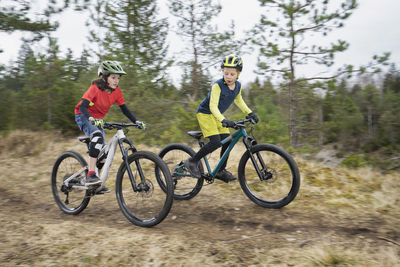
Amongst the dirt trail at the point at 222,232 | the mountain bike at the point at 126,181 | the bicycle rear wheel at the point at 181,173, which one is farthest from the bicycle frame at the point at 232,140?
the mountain bike at the point at 126,181

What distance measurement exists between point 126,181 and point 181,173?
2.95 feet

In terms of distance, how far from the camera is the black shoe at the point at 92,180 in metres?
4.02

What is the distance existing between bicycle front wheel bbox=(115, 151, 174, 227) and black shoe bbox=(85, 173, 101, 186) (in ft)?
0.98

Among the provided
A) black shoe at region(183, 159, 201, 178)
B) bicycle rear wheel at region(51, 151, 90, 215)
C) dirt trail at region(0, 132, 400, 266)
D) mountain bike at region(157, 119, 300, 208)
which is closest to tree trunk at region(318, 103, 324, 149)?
dirt trail at region(0, 132, 400, 266)

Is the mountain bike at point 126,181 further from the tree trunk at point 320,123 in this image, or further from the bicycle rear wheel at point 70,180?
the tree trunk at point 320,123

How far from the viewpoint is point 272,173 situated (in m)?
4.00

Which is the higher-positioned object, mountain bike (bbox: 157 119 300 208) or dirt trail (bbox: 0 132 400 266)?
mountain bike (bbox: 157 119 300 208)

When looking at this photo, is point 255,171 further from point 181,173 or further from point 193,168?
point 181,173

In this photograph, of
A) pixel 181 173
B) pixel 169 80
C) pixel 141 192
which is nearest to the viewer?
pixel 141 192

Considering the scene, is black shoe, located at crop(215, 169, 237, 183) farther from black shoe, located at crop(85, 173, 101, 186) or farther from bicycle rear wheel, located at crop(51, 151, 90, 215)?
bicycle rear wheel, located at crop(51, 151, 90, 215)

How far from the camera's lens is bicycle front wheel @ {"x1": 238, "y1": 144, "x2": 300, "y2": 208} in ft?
12.6

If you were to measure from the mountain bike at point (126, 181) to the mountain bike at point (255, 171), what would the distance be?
0.40m

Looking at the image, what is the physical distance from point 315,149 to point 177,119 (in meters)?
5.27

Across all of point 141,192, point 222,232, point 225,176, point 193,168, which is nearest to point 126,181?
point 141,192
